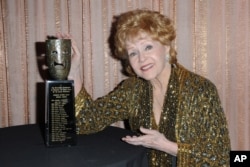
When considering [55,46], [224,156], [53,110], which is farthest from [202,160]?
[55,46]

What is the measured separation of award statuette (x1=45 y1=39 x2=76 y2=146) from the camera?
1308 mm

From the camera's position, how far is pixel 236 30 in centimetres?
213

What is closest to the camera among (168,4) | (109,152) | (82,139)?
(109,152)

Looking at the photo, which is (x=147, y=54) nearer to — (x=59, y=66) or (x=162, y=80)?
(x=162, y=80)

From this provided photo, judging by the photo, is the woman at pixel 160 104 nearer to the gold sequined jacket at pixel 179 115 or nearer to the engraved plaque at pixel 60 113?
the gold sequined jacket at pixel 179 115

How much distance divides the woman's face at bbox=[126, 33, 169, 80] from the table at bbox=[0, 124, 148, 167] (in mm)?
316

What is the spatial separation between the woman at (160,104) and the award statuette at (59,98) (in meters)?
0.18

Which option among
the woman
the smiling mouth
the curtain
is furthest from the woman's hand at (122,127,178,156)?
the curtain

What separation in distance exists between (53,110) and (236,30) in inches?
52.5

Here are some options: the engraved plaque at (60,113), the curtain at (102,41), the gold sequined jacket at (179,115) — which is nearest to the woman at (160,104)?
the gold sequined jacket at (179,115)

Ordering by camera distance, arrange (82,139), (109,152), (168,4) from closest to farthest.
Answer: (109,152) < (82,139) < (168,4)

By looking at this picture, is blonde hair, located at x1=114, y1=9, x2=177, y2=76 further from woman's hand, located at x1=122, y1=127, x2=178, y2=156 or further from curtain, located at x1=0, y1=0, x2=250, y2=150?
curtain, located at x1=0, y1=0, x2=250, y2=150

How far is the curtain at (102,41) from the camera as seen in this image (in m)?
2.11

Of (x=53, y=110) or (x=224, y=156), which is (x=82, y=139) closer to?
(x=53, y=110)
